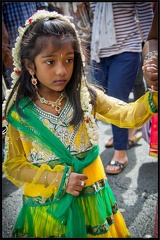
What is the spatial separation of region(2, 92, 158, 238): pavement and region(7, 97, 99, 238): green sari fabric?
64 cm

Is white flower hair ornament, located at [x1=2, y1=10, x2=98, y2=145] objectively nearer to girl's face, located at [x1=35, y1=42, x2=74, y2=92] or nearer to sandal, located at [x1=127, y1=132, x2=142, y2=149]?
girl's face, located at [x1=35, y1=42, x2=74, y2=92]

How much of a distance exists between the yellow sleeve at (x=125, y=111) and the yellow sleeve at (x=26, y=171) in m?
0.39

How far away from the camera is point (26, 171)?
1.57m

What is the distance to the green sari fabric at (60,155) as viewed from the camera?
1.51 m

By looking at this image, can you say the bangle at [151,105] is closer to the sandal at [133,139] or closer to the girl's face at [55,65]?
the girl's face at [55,65]

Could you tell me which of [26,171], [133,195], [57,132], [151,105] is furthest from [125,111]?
[133,195]

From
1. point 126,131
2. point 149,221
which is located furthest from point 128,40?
point 149,221

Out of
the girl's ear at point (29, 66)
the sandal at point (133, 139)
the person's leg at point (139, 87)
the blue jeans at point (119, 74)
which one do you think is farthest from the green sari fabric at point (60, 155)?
the person's leg at point (139, 87)

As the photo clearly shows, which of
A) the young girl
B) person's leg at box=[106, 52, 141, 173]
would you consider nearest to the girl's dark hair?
the young girl

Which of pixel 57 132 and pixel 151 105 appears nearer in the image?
pixel 151 105

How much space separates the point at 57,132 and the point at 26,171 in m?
0.26

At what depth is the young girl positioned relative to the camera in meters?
1.51

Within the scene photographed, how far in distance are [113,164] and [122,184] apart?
270mm

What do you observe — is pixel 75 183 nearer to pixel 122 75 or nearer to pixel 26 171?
pixel 26 171
